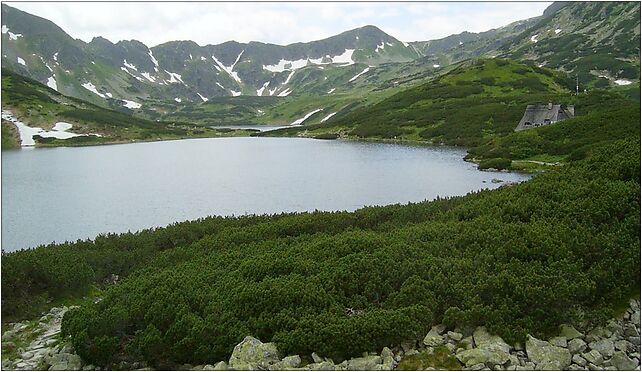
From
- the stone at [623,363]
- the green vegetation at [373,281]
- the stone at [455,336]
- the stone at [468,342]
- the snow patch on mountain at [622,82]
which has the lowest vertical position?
the stone at [623,363]

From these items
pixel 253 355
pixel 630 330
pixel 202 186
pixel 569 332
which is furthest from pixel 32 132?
pixel 630 330

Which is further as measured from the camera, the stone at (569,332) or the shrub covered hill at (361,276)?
the shrub covered hill at (361,276)

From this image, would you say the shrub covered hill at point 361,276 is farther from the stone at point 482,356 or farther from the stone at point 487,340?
the stone at point 482,356

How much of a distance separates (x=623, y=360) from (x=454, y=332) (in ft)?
10.7

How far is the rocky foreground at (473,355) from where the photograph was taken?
9.83 metres

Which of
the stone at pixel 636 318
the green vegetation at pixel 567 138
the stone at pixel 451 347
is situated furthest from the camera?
the green vegetation at pixel 567 138

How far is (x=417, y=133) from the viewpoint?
8931 cm

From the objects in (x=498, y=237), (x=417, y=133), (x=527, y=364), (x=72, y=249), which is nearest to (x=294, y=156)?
(x=417, y=133)

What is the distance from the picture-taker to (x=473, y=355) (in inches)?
390

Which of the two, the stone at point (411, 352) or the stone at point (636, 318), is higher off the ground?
the stone at point (636, 318)

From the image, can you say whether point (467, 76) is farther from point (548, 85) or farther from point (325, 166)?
point (325, 166)

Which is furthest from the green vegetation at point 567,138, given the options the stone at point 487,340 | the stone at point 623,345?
the stone at point 487,340

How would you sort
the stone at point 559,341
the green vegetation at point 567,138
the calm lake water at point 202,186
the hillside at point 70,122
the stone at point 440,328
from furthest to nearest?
the hillside at point 70,122 < the green vegetation at point 567,138 < the calm lake water at point 202,186 < the stone at point 440,328 < the stone at point 559,341

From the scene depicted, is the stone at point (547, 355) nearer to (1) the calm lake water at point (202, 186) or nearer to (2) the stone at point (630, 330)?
(2) the stone at point (630, 330)
